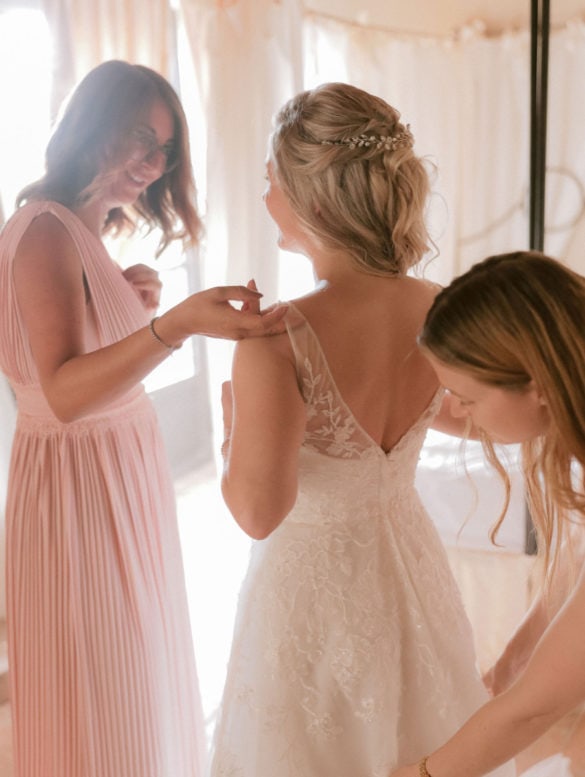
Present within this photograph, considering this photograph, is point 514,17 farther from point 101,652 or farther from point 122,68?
point 101,652

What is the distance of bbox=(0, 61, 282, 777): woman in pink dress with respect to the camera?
156cm

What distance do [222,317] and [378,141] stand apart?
0.34 metres

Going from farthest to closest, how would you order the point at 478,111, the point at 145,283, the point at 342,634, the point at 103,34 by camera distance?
the point at 478,111 → the point at 103,34 → the point at 145,283 → the point at 342,634

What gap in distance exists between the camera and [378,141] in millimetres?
1221

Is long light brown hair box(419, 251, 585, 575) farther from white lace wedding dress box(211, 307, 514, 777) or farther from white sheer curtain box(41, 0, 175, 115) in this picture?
white sheer curtain box(41, 0, 175, 115)

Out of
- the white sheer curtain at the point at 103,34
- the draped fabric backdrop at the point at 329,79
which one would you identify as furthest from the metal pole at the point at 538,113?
the white sheer curtain at the point at 103,34

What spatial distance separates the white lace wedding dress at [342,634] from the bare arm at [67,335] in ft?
1.10

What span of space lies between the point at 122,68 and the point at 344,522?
942 mm

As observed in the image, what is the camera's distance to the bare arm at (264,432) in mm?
1149

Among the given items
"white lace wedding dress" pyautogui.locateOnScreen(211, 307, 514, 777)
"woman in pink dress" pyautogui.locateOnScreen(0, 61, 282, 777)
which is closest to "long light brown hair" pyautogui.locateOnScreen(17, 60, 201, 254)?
"woman in pink dress" pyautogui.locateOnScreen(0, 61, 282, 777)

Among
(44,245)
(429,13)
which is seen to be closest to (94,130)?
(44,245)

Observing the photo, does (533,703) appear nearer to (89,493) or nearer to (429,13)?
(89,493)

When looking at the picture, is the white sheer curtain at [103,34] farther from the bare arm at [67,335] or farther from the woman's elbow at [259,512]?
the woman's elbow at [259,512]

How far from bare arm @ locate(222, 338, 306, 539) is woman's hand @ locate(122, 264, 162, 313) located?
2.05 ft
